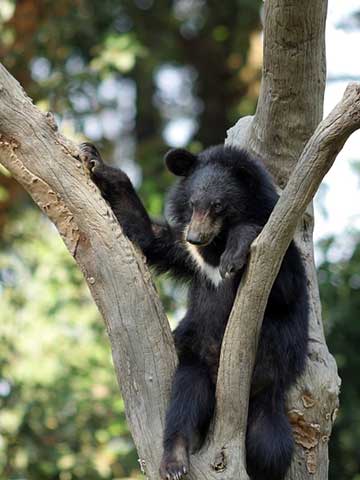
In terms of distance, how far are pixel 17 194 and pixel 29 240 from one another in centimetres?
59

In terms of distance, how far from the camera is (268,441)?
416 cm

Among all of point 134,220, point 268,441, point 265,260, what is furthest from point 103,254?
point 268,441

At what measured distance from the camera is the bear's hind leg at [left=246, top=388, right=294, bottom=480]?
13.6 ft

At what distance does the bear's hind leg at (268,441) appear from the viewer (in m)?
4.15

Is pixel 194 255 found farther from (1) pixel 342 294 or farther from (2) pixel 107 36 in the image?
(2) pixel 107 36

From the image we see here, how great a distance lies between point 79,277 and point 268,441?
15.8 feet

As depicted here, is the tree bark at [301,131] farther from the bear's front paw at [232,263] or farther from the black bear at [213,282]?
the bear's front paw at [232,263]

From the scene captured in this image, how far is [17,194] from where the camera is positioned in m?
9.55

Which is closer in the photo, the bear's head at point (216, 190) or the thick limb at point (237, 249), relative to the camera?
the thick limb at point (237, 249)

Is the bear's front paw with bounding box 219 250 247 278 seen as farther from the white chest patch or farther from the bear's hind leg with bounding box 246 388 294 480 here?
the bear's hind leg with bounding box 246 388 294 480

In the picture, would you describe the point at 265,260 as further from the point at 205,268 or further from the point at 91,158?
the point at 91,158

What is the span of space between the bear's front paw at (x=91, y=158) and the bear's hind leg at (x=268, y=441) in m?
1.47

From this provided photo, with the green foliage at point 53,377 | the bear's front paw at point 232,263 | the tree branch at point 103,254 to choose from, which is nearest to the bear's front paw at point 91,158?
the tree branch at point 103,254

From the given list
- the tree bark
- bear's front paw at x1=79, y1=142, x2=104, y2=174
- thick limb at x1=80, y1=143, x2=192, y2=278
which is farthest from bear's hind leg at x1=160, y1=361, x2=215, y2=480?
bear's front paw at x1=79, y1=142, x2=104, y2=174
